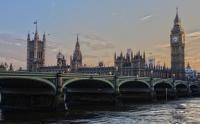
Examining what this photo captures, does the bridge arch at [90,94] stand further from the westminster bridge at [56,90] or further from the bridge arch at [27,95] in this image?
the bridge arch at [27,95]

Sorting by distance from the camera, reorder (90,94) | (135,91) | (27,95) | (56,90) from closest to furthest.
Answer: (56,90) → (27,95) → (90,94) → (135,91)

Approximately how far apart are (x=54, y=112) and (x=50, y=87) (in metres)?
8.70

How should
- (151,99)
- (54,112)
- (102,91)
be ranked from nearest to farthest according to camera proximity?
1. (54,112)
2. (102,91)
3. (151,99)

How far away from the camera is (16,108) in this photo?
88.4 m

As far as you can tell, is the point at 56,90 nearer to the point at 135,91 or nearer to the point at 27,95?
the point at 27,95

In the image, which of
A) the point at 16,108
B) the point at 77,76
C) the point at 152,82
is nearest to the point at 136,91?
the point at 152,82

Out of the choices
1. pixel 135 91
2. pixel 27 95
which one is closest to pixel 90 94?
pixel 27 95

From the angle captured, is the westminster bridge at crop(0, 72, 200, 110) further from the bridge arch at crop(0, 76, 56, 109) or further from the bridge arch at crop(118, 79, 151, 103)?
the bridge arch at crop(118, 79, 151, 103)

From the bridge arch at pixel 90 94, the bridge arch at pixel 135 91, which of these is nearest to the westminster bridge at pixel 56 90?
the bridge arch at pixel 90 94

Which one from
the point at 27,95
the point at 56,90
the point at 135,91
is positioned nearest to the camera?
the point at 56,90

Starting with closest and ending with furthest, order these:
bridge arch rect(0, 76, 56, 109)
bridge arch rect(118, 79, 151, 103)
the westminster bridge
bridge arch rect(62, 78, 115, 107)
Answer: the westminster bridge → bridge arch rect(0, 76, 56, 109) → bridge arch rect(62, 78, 115, 107) → bridge arch rect(118, 79, 151, 103)

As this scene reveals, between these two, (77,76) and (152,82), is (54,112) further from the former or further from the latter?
(152,82)

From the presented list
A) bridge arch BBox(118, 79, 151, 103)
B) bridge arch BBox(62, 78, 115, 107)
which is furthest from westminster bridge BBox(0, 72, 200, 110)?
bridge arch BBox(118, 79, 151, 103)

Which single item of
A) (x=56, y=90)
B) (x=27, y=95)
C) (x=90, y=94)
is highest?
(x=56, y=90)
